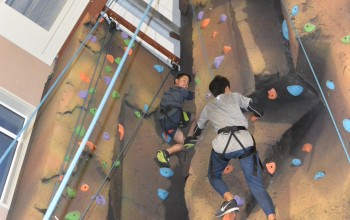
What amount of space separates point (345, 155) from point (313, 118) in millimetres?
566

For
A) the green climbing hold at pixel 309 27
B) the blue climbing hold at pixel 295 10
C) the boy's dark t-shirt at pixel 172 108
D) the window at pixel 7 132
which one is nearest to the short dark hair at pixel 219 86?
the boy's dark t-shirt at pixel 172 108

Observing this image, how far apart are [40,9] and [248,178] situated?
8.93ft

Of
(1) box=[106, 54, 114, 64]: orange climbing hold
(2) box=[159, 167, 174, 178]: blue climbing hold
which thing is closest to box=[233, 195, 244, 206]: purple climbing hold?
(2) box=[159, 167, 174, 178]: blue climbing hold

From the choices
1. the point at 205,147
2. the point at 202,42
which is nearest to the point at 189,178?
the point at 205,147

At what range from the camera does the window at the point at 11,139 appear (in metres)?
3.64

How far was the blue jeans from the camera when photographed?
2.91m

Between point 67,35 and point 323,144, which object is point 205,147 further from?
point 67,35

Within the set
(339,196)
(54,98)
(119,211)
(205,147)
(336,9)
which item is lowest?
(119,211)

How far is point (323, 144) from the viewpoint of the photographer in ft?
11.3

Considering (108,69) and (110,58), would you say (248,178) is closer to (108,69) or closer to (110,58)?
(108,69)

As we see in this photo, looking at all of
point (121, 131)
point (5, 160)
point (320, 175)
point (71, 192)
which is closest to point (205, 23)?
point (121, 131)

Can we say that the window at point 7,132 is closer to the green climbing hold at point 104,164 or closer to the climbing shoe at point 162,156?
the green climbing hold at point 104,164

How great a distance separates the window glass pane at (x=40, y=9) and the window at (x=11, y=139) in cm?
88

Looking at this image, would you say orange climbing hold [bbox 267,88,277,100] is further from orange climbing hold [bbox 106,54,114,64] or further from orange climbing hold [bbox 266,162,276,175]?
orange climbing hold [bbox 106,54,114,64]
